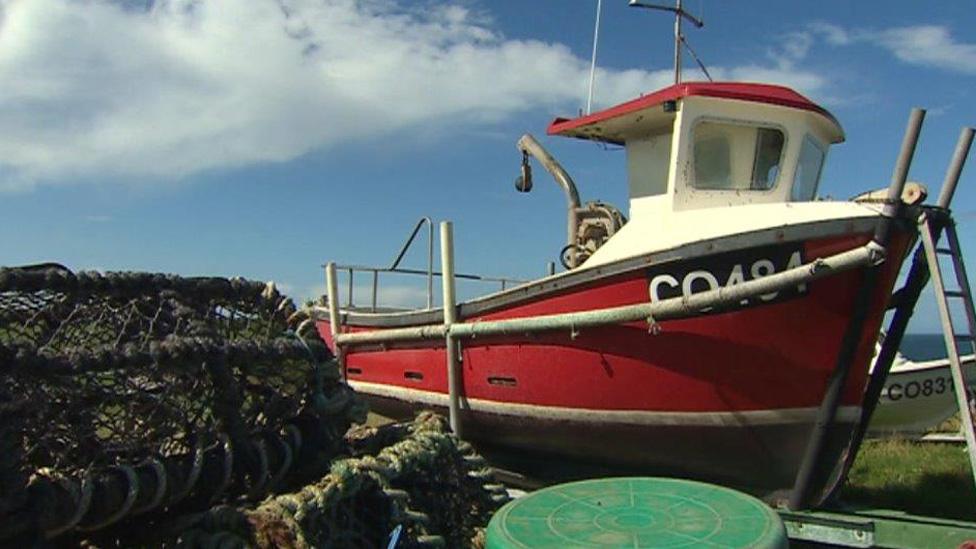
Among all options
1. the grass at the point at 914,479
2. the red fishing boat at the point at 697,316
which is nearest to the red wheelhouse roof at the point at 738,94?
the red fishing boat at the point at 697,316

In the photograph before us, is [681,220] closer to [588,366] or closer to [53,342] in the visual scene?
[588,366]

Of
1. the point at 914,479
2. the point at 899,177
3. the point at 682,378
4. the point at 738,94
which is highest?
the point at 738,94

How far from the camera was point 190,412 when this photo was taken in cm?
342

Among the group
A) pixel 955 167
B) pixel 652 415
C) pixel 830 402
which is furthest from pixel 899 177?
pixel 652 415

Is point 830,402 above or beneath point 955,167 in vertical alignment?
beneath

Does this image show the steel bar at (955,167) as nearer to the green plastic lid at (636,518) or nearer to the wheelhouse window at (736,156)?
the wheelhouse window at (736,156)

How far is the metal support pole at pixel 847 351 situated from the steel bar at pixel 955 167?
1.33 feet

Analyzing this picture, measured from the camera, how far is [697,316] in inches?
216

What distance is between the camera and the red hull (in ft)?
17.3

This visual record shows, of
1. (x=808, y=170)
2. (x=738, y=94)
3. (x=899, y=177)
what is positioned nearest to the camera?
(x=899, y=177)

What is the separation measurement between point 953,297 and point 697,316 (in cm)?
159

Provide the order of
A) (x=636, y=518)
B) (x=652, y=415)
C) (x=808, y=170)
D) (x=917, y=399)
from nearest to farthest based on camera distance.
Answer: (x=636, y=518) → (x=652, y=415) → (x=808, y=170) → (x=917, y=399)

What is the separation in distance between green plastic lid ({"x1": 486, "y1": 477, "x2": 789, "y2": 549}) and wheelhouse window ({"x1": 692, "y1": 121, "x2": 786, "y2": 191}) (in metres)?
4.08

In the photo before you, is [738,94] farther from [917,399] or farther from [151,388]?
[151,388]
